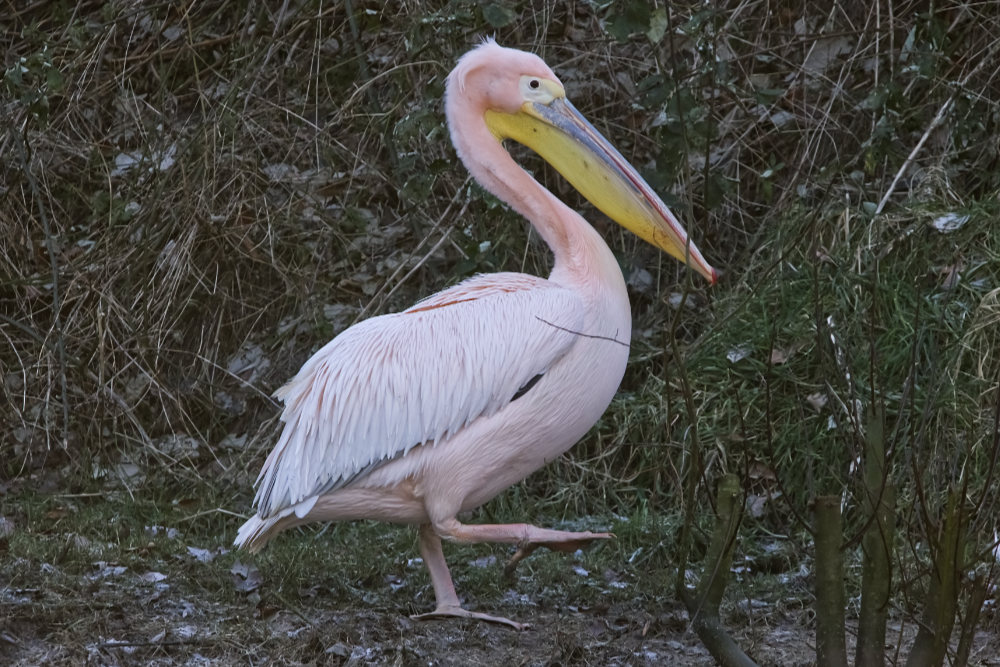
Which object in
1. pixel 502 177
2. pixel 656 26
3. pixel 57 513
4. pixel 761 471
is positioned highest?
pixel 656 26

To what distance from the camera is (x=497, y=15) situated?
4.56 meters

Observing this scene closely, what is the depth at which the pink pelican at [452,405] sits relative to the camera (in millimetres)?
3408

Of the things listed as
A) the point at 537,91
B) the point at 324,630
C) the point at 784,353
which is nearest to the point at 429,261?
the point at 784,353

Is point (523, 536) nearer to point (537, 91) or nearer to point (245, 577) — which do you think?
point (245, 577)

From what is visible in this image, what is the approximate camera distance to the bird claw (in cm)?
340

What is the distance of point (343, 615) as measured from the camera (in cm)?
345

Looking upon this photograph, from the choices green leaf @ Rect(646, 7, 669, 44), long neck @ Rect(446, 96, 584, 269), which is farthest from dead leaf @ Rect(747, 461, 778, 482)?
green leaf @ Rect(646, 7, 669, 44)

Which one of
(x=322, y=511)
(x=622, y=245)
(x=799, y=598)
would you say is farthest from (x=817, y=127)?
(x=322, y=511)

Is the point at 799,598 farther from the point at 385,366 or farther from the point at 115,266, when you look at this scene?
the point at 115,266

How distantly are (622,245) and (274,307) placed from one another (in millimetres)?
1494

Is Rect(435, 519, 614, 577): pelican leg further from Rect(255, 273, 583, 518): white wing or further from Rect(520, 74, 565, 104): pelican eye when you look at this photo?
Rect(520, 74, 565, 104): pelican eye

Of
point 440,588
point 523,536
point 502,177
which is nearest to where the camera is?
point 523,536

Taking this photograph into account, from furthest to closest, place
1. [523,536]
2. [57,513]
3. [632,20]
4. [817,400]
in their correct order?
1. [57,513]
2. [817,400]
3. [632,20]
4. [523,536]

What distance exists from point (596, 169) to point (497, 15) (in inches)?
38.5
